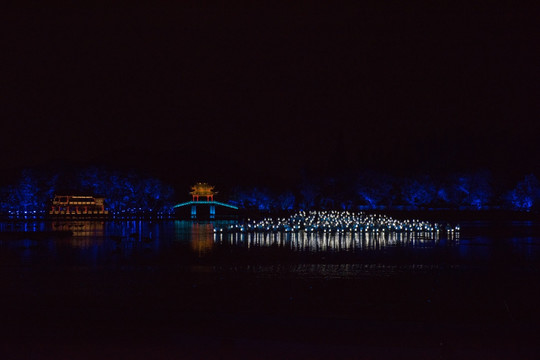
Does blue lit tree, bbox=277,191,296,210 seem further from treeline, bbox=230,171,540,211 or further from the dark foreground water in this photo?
the dark foreground water

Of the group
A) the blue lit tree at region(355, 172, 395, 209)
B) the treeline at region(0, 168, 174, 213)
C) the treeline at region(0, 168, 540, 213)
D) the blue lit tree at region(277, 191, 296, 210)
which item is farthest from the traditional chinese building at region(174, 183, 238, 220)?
the blue lit tree at region(355, 172, 395, 209)

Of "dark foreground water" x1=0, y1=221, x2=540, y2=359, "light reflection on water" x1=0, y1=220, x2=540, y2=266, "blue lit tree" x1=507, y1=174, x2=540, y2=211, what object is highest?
"blue lit tree" x1=507, y1=174, x2=540, y2=211

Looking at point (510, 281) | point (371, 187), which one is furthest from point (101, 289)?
point (371, 187)

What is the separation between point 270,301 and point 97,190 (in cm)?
8721

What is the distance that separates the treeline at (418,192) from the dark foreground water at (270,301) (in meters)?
43.9

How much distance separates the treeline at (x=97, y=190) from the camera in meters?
94.5

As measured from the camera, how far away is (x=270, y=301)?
1541cm

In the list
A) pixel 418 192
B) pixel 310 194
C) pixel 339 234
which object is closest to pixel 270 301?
pixel 339 234

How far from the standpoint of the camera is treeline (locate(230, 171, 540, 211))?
250 feet

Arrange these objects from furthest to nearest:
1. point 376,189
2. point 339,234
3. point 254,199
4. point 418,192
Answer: point 254,199
point 376,189
point 418,192
point 339,234

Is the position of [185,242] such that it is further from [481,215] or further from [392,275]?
[481,215]

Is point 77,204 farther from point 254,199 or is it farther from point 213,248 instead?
point 213,248

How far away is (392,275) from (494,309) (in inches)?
273

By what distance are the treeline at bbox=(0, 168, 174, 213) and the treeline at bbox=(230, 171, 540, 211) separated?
23.2m
